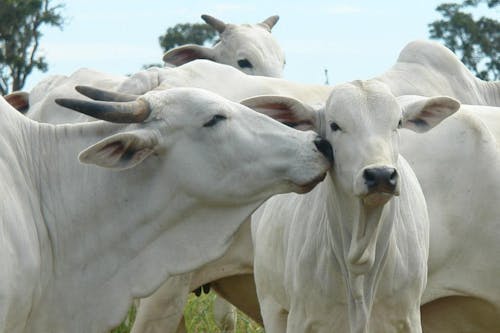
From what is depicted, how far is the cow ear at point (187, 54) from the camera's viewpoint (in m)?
11.6

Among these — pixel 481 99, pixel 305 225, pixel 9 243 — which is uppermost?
pixel 9 243

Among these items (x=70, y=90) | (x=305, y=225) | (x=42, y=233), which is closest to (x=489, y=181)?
(x=305, y=225)

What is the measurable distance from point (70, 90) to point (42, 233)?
12.9ft

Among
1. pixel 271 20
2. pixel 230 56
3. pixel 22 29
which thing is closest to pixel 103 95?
pixel 230 56

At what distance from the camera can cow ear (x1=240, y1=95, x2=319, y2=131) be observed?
646cm

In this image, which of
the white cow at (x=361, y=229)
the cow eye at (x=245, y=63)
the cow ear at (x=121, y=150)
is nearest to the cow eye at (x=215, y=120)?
the cow ear at (x=121, y=150)

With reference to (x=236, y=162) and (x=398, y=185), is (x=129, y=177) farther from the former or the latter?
(x=398, y=185)

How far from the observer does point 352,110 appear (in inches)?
244

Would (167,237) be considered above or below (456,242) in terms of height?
above

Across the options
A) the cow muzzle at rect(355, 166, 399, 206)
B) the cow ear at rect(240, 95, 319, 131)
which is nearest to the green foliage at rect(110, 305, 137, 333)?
the cow ear at rect(240, 95, 319, 131)

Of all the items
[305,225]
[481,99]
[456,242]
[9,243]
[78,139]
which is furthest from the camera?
[481,99]

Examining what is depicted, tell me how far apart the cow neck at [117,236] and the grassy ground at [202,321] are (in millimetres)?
3308

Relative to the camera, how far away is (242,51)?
11.4 m

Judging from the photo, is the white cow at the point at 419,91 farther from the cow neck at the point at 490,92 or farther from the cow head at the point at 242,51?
the cow head at the point at 242,51
